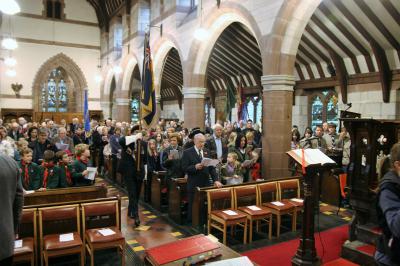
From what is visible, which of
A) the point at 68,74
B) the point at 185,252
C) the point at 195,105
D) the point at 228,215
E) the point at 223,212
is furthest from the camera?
the point at 68,74

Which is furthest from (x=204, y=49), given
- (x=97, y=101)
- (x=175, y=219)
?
(x=97, y=101)

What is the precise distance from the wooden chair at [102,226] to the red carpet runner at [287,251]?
1.78 meters

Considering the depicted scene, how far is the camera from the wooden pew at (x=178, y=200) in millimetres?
5816

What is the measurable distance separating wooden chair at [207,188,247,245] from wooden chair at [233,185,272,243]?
103mm

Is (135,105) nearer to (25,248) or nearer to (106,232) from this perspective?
(106,232)

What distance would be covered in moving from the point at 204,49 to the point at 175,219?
607cm

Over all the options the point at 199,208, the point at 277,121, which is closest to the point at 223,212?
the point at 199,208

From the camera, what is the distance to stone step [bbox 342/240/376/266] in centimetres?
407

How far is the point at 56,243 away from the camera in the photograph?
3.71 meters

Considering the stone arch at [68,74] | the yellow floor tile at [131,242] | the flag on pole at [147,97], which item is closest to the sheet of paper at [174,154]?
the flag on pole at [147,97]

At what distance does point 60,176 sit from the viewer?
5086 mm

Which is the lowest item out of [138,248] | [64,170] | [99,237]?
[138,248]

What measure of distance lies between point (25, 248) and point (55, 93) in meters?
19.6

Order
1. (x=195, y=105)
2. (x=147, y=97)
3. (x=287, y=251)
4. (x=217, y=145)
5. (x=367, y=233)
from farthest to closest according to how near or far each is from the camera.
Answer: (x=195, y=105) < (x=217, y=145) < (x=147, y=97) < (x=287, y=251) < (x=367, y=233)
